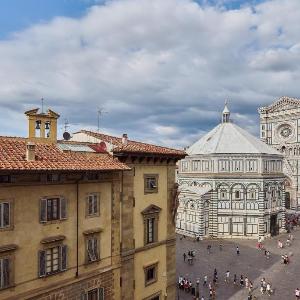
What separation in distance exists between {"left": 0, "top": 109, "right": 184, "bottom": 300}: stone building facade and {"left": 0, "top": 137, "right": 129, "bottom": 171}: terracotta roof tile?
0.19ft

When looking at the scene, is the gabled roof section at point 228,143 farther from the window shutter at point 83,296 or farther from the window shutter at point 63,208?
the window shutter at point 63,208

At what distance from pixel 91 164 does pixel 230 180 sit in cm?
4753

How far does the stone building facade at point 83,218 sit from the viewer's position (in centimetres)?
1878

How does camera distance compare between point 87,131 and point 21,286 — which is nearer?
point 21,286

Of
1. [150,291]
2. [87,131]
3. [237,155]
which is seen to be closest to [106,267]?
[150,291]

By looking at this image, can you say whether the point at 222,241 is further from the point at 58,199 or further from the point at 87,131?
the point at 58,199

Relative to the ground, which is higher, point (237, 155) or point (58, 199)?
point (237, 155)

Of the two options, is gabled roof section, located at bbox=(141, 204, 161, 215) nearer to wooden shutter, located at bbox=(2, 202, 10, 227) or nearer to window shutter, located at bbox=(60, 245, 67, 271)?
window shutter, located at bbox=(60, 245, 67, 271)

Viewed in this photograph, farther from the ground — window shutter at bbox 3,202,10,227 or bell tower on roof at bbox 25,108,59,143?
bell tower on roof at bbox 25,108,59,143

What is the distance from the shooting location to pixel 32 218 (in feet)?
63.8

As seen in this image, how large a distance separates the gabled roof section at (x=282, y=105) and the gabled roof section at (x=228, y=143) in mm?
30050

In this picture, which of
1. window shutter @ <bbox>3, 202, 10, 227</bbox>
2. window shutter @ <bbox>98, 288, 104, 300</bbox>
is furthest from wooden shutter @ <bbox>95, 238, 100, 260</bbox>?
window shutter @ <bbox>3, 202, 10, 227</bbox>

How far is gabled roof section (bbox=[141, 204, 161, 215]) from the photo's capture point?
86.3ft

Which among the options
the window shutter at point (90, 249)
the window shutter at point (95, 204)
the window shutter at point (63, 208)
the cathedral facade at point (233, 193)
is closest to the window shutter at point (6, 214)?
the window shutter at point (63, 208)
